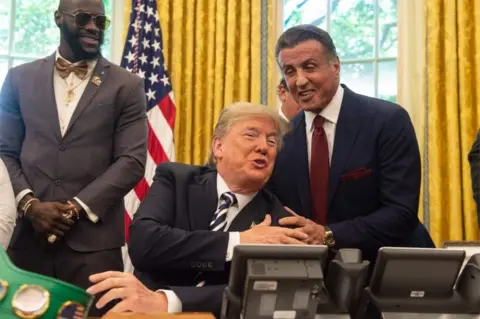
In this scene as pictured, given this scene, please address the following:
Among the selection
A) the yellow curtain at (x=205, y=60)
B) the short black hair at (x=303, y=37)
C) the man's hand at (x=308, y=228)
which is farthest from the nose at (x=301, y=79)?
the yellow curtain at (x=205, y=60)

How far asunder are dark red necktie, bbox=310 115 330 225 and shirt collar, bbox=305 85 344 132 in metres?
0.08

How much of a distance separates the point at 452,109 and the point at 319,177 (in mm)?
2546

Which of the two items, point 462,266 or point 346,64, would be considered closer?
point 462,266

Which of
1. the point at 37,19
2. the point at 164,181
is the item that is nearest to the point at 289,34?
the point at 164,181

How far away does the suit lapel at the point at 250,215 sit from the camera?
2304 millimetres

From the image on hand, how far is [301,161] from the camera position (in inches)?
104

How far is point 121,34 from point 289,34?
3.44m

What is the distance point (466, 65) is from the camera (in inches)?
189

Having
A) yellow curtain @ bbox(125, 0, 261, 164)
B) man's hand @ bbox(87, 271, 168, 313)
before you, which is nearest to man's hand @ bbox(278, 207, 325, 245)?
man's hand @ bbox(87, 271, 168, 313)

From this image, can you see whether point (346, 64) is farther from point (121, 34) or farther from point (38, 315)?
point (38, 315)

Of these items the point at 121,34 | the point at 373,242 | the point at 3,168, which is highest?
the point at 121,34

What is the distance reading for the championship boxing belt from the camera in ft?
4.25

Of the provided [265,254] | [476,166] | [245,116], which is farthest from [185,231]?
[476,166]

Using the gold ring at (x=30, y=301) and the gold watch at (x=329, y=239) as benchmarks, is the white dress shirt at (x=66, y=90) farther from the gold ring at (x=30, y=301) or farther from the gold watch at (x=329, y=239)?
the gold ring at (x=30, y=301)
